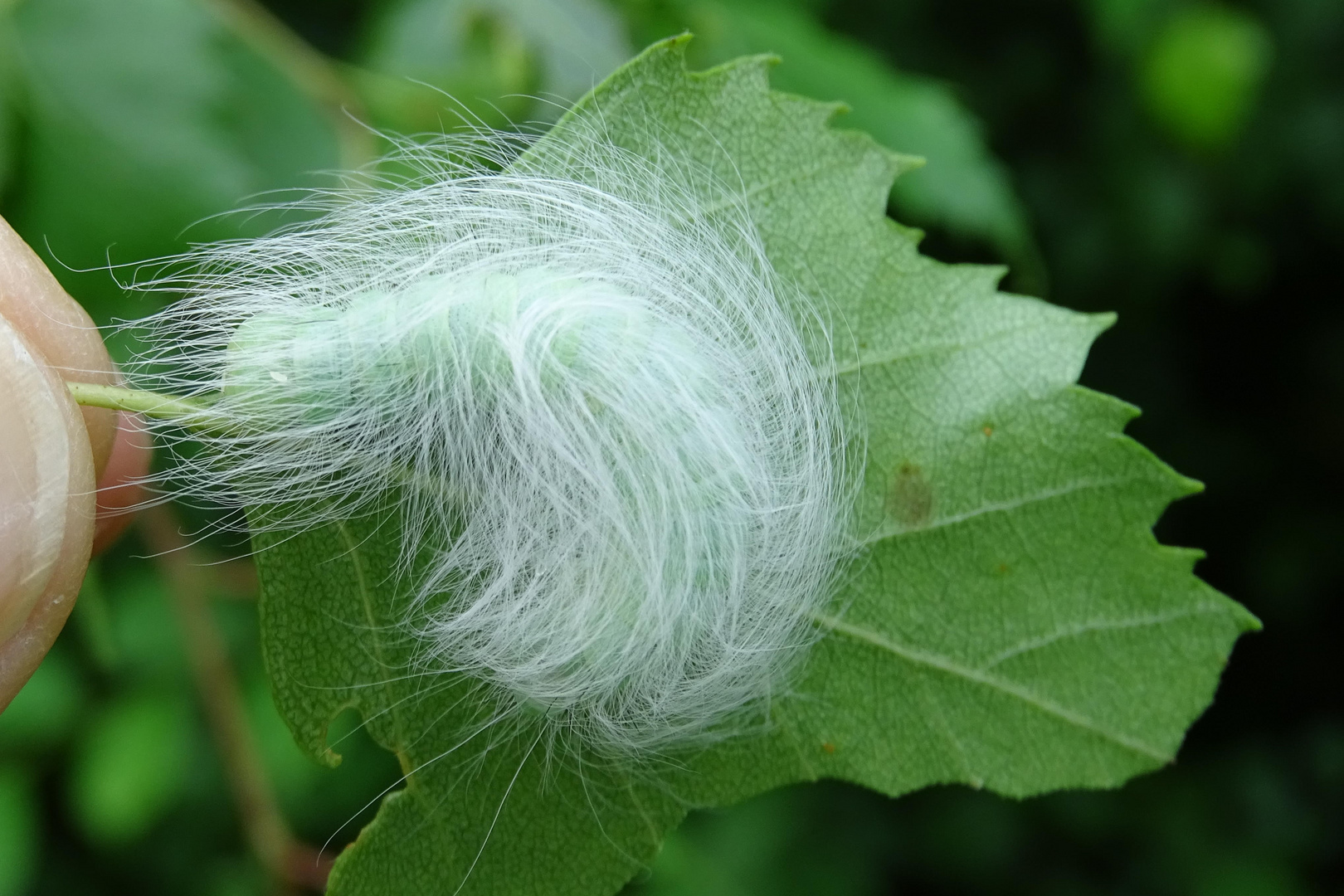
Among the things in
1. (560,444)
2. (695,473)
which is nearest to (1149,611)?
(695,473)

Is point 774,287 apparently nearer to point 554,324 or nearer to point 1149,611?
point 554,324

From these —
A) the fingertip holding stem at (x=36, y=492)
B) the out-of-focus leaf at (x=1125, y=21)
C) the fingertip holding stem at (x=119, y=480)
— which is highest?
the out-of-focus leaf at (x=1125, y=21)

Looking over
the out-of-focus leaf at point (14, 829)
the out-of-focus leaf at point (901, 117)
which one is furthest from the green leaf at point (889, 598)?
the out-of-focus leaf at point (14, 829)

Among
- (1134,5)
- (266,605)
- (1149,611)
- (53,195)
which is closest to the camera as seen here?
(266,605)

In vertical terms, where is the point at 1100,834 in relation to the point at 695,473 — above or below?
below

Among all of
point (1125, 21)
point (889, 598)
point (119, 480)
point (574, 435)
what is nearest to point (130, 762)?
point (119, 480)

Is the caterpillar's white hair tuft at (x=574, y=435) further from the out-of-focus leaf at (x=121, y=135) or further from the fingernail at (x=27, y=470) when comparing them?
the out-of-focus leaf at (x=121, y=135)

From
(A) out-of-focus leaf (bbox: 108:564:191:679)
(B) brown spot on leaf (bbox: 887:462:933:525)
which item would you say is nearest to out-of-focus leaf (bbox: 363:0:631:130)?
(B) brown spot on leaf (bbox: 887:462:933:525)
